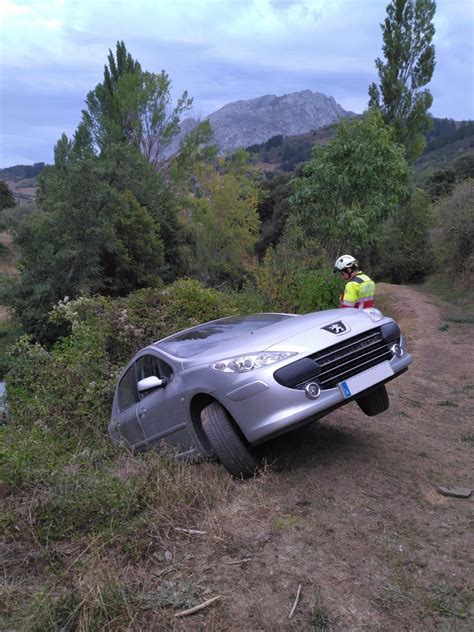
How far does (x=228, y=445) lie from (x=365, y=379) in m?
1.24

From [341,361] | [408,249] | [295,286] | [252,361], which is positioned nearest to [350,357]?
[341,361]

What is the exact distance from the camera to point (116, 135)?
146 ft

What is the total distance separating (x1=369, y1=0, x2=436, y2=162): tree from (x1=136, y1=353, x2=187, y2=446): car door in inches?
1140

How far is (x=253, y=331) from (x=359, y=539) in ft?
7.37

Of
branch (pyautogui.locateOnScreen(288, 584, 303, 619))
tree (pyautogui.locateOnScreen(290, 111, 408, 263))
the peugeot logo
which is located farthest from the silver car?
tree (pyautogui.locateOnScreen(290, 111, 408, 263))

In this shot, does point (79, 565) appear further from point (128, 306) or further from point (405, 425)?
point (128, 306)

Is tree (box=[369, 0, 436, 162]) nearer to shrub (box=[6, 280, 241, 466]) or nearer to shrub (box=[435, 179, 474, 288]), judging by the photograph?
shrub (box=[435, 179, 474, 288])

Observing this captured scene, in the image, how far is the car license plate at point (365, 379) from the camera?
4797 mm

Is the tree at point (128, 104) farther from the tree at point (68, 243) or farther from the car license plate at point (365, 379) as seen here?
the car license plate at point (365, 379)

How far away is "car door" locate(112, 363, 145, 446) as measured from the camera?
6004 millimetres

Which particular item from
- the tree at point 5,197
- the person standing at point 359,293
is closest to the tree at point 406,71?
the person standing at point 359,293

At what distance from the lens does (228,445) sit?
15.3ft

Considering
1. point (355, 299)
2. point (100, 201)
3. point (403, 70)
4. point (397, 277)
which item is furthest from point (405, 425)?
point (397, 277)

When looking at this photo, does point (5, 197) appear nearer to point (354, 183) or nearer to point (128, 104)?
point (128, 104)
